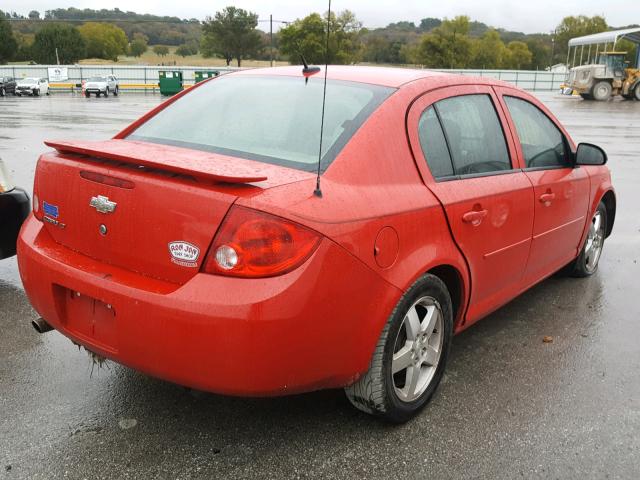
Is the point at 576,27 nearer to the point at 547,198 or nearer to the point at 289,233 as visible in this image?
the point at 547,198

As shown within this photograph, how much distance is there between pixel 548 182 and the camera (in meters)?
3.88

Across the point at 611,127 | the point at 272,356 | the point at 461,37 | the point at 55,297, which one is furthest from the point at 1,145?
the point at 461,37

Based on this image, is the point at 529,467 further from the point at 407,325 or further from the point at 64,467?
the point at 64,467

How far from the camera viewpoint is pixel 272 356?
88.8 inches

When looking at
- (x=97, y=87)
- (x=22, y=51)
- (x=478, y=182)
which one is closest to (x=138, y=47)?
(x=22, y=51)

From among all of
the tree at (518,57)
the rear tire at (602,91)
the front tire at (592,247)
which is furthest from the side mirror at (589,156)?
the tree at (518,57)

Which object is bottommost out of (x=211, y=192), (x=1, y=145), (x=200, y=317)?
(x=1, y=145)

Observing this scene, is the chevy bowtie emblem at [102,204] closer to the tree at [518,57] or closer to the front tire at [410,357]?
the front tire at [410,357]

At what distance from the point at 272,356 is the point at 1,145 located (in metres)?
12.7

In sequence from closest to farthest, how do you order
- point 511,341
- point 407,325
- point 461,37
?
point 407,325, point 511,341, point 461,37

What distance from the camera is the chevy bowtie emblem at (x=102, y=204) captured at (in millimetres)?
2523

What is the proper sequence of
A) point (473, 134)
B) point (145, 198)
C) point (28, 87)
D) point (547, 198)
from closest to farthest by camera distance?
point (145, 198) → point (473, 134) → point (547, 198) → point (28, 87)

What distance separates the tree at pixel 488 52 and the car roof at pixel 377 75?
3843 inches

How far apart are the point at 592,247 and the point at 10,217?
450 cm
